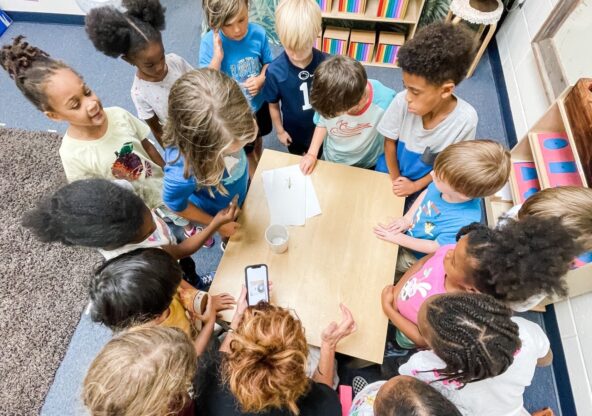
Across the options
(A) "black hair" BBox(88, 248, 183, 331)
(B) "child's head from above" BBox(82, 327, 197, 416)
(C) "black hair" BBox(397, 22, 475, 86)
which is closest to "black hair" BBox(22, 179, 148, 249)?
(A) "black hair" BBox(88, 248, 183, 331)

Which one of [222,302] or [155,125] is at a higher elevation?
[155,125]

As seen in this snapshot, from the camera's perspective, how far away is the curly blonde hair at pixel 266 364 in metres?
0.85

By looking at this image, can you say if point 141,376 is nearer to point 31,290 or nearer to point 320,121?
point 320,121

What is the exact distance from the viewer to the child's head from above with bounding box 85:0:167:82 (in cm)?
145

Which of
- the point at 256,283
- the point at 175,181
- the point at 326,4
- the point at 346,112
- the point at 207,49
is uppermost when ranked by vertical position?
the point at 326,4

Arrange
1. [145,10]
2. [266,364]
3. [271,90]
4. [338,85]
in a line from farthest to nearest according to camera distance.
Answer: [271,90] → [145,10] → [338,85] → [266,364]

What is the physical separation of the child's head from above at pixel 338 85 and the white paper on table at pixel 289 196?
32 centimetres

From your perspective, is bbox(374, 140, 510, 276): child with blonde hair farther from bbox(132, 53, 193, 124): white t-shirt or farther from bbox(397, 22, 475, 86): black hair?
bbox(132, 53, 193, 124): white t-shirt

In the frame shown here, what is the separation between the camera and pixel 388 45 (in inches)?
109

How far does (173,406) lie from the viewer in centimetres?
95

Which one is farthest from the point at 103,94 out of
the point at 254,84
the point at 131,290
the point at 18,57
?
the point at 131,290

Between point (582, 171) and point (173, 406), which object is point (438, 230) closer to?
point (582, 171)

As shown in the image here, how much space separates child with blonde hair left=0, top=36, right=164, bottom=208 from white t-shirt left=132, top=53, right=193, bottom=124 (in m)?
0.11

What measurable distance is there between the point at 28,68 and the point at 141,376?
1.25 m
